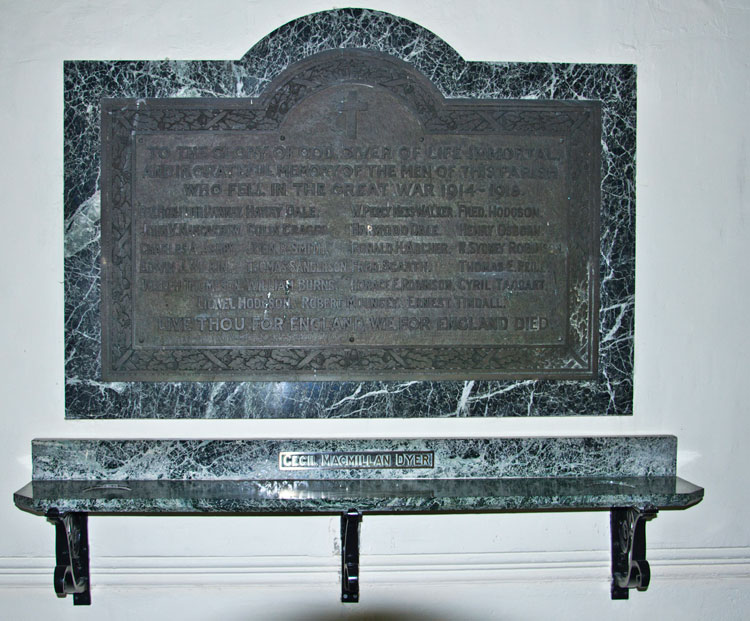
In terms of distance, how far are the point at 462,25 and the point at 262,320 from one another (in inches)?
53.7

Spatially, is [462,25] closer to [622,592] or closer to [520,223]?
[520,223]

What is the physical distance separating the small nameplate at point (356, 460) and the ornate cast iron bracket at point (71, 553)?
2.51ft

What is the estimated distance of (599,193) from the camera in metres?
2.49

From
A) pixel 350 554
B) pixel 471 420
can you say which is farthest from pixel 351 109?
pixel 350 554

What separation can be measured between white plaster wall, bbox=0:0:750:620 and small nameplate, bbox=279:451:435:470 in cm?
8

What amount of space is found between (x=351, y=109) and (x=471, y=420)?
1.27 meters

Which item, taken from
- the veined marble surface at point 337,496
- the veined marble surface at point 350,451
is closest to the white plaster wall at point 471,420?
the veined marble surface at point 350,451

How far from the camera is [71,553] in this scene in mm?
2354

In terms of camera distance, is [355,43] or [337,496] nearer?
[337,496]

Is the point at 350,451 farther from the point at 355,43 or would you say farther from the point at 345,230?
the point at 355,43

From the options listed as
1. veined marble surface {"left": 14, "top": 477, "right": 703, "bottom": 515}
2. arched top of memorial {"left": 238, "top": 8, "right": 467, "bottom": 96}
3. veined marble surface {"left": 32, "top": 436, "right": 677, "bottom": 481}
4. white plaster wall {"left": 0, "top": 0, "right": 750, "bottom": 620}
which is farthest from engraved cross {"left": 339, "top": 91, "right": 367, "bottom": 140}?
veined marble surface {"left": 14, "top": 477, "right": 703, "bottom": 515}

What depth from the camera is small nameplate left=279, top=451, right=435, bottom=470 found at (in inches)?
96.2

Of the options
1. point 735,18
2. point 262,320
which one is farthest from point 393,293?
point 735,18

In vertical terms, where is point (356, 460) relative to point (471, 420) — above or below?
below
